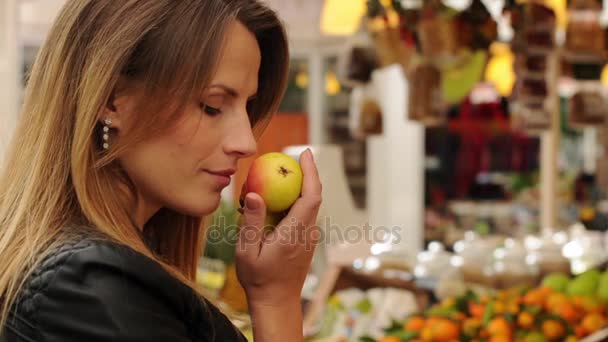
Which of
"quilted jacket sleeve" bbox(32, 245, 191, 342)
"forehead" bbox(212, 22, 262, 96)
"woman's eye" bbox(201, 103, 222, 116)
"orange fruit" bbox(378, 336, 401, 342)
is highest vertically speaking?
"forehead" bbox(212, 22, 262, 96)

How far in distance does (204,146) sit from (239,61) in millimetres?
121

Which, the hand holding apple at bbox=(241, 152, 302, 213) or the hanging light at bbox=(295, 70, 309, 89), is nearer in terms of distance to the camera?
the hand holding apple at bbox=(241, 152, 302, 213)

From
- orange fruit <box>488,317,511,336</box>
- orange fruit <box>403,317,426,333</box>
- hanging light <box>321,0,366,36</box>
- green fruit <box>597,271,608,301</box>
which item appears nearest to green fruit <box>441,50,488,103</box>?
hanging light <box>321,0,366,36</box>

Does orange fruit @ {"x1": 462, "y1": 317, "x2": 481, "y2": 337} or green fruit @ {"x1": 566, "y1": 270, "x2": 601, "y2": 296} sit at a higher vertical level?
green fruit @ {"x1": 566, "y1": 270, "x2": 601, "y2": 296}

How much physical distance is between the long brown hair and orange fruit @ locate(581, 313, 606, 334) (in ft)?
6.08

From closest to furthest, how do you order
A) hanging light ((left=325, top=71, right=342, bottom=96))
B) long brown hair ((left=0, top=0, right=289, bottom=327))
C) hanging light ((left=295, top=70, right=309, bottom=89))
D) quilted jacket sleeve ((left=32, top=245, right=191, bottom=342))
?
quilted jacket sleeve ((left=32, top=245, right=191, bottom=342)), long brown hair ((left=0, top=0, right=289, bottom=327)), hanging light ((left=325, top=71, right=342, bottom=96)), hanging light ((left=295, top=70, right=309, bottom=89))

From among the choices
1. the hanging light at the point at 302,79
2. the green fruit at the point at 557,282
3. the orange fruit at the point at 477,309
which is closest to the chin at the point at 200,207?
the orange fruit at the point at 477,309

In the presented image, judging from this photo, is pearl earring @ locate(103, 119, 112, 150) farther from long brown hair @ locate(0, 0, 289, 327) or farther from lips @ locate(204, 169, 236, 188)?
lips @ locate(204, 169, 236, 188)

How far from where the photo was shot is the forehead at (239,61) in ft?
4.11

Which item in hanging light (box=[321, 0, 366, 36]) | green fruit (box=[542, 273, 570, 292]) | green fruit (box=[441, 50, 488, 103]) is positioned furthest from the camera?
hanging light (box=[321, 0, 366, 36])

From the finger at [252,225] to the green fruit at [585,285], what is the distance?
2100 mm

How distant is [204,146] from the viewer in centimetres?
125

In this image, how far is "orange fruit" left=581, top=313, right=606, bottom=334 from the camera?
279cm

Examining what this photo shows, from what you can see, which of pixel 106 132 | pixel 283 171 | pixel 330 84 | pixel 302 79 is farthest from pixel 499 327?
pixel 302 79
